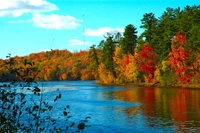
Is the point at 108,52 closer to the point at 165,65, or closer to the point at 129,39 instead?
the point at 129,39

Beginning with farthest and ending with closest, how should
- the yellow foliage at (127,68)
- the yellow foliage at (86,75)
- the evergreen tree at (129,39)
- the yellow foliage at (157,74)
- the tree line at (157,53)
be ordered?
the yellow foliage at (86,75)
the evergreen tree at (129,39)
the yellow foliage at (127,68)
the yellow foliage at (157,74)
the tree line at (157,53)

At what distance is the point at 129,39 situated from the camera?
92750 millimetres

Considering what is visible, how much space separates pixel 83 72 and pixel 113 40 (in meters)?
55.2

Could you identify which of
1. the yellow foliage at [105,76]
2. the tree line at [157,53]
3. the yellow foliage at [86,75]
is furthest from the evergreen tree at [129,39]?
the yellow foliage at [86,75]

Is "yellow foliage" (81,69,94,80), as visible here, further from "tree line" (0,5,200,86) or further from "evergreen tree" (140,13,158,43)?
"evergreen tree" (140,13,158,43)

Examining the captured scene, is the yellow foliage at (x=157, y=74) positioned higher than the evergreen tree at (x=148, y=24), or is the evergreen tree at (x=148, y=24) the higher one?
the evergreen tree at (x=148, y=24)

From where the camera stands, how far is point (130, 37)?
9294 centimetres

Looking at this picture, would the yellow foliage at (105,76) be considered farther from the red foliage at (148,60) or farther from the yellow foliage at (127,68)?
the red foliage at (148,60)

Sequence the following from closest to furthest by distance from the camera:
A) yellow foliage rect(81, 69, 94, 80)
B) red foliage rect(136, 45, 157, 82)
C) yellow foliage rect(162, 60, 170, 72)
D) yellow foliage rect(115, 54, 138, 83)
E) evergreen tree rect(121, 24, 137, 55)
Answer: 1. yellow foliage rect(162, 60, 170, 72)
2. red foliage rect(136, 45, 157, 82)
3. yellow foliage rect(115, 54, 138, 83)
4. evergreen tree rect(121, 24, 137, 55)
5. yellow foliage rect(81, 69, 94, 80)

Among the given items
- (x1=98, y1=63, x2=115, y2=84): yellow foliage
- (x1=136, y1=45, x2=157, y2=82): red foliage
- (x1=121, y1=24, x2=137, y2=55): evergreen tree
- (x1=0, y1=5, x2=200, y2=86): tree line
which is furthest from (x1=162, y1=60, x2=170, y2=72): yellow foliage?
(x1=98, y1=63, x2=115, y2=84): yellow foliage

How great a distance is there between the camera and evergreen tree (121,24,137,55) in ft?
304

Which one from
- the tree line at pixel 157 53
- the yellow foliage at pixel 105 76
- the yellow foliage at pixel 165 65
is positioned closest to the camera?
the tree line at pixel 157 53

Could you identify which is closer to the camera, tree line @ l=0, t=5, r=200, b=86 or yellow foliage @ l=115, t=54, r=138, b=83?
tree line @ l=0, t=5, r=200, b=86

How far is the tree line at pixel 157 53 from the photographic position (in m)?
67.9
